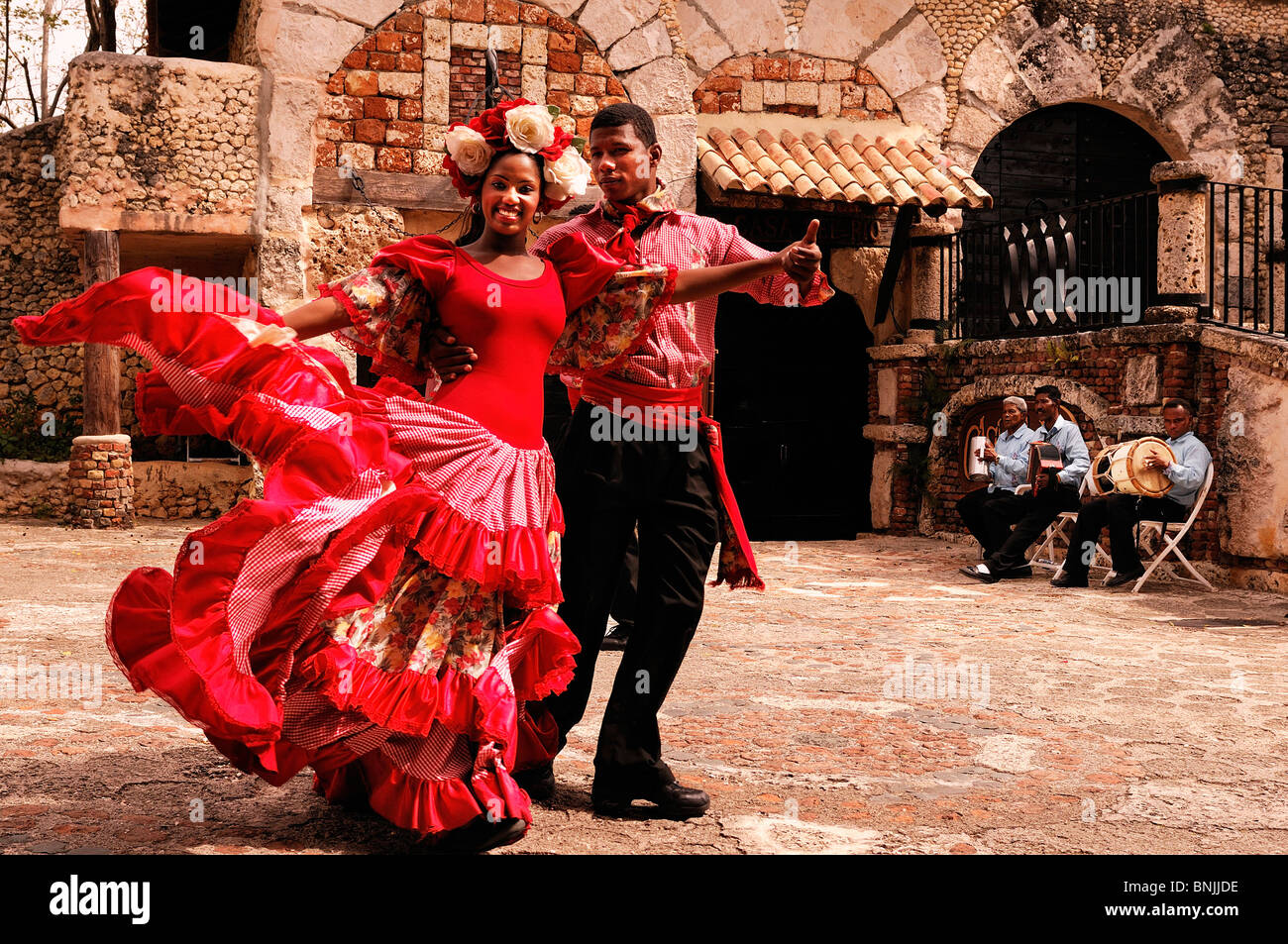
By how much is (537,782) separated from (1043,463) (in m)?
7.05

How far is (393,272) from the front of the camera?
331cm

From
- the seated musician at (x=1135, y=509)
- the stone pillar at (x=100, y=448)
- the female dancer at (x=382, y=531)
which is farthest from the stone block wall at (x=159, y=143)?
the female dancer at (x=382, y=531)

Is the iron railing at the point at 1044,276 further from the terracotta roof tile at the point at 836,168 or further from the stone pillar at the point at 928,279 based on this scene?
the terracotta roof tile at the point at 836,168

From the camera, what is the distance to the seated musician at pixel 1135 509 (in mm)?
9023

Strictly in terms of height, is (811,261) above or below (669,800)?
above

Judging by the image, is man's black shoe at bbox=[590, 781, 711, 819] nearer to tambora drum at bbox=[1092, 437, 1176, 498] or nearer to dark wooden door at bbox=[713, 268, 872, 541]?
tambora drum at bbox=[1092, 437, 1176, 498]

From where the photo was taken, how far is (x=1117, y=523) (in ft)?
30.4

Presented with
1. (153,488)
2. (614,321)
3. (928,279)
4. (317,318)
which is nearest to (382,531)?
(317,318)

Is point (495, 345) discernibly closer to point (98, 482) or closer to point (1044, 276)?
point (1044, 276)

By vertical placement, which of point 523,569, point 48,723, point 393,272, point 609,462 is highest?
point 393,272

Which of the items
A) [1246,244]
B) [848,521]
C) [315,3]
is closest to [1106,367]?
[848,521]

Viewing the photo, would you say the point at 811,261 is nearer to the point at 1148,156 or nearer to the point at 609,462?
the point at 609,462

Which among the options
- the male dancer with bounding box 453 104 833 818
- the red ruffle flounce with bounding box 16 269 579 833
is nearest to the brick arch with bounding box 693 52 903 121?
the male dancer with bounding box 453 104 833 818

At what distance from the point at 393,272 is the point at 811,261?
1119mm
